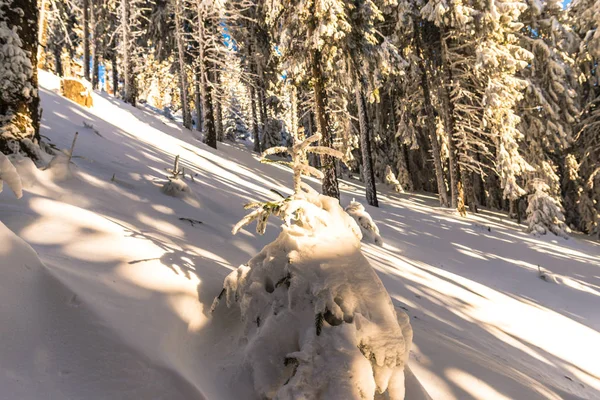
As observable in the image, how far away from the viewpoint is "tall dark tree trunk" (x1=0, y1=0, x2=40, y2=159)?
12.3 ft

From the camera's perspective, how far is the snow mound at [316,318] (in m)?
1.68

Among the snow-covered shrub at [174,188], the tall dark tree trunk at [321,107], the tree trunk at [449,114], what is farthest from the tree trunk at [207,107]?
the snow-covered shrub at [174,188]

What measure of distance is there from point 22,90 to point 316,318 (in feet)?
13.9

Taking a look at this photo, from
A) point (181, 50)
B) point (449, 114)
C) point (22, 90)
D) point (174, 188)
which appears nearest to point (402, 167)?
point (449, 114)

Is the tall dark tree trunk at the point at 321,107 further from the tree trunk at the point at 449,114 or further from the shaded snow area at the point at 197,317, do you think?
the tree trunk at the point at 449,114

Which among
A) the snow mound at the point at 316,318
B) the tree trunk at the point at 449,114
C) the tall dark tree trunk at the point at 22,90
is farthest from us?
the tree trunk at the point at 449,114

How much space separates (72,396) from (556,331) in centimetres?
636

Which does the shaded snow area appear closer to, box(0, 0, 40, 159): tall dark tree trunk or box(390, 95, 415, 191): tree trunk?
box(0, 0, 40, 159): tall dark tree trunk

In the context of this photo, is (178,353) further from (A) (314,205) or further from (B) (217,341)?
(A) (314,205)

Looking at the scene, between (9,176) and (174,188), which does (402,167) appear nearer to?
(174,188)

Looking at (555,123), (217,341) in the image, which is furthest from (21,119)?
(555,123)

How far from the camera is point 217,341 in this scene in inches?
82.7

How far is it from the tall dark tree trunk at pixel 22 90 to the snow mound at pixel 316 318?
3.33 meters

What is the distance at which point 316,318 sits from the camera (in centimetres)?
186
